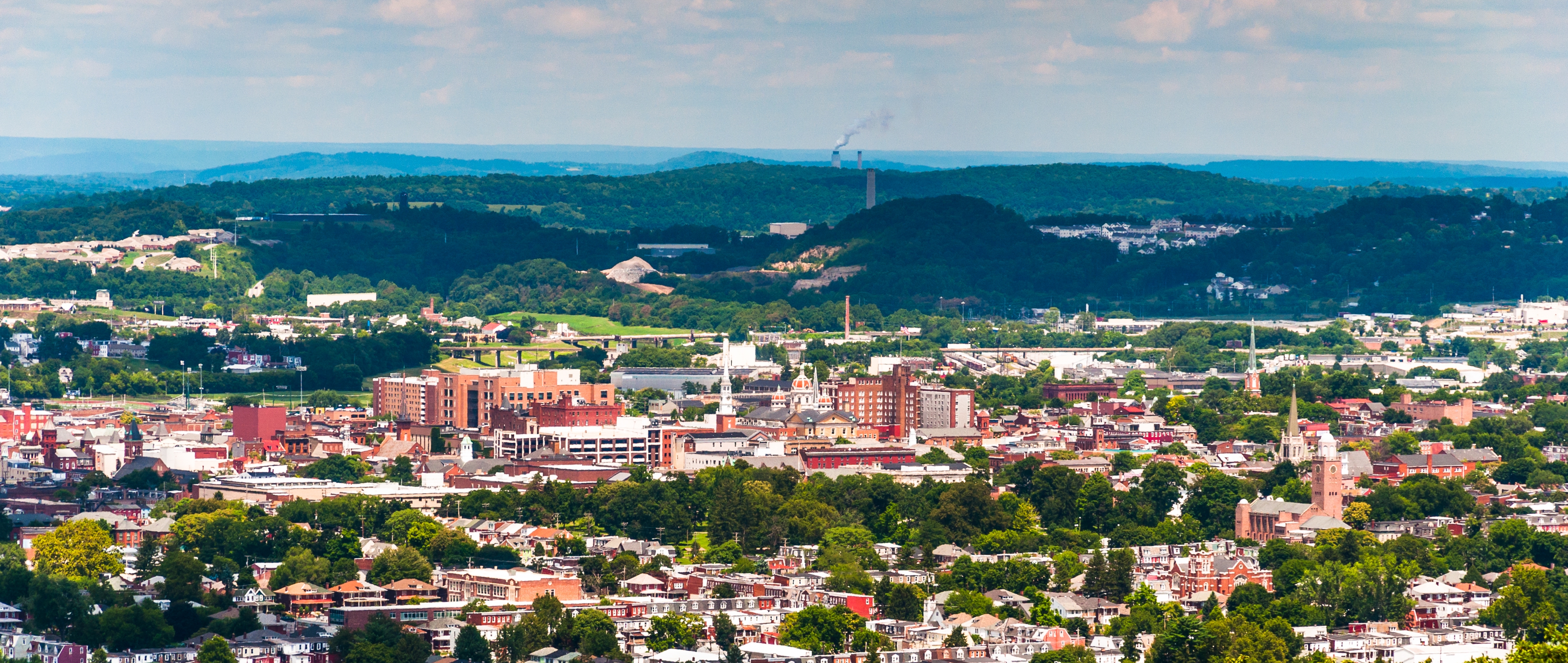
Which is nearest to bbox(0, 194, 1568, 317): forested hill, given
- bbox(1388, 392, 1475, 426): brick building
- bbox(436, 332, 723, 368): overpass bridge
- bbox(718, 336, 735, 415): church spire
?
bbox(436, 332, 723, 368): overpass bridge

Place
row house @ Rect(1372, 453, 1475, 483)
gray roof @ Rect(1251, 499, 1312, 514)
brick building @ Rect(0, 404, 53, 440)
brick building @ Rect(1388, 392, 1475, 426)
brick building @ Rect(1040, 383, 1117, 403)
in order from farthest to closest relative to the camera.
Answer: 1. brick building @ Rect(1040, 383, 1117, 403)
2. brick building @ Rect(1388, 392, 1475, 426)
3. brick building @ Rect(0, 404, 53, 440)
4. row house @ Rect(1372, 453, 1475, 483)
5. gray roof @ Rect(1251, 499, 1312, 514)

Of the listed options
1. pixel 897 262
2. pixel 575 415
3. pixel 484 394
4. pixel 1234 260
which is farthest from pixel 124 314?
pixel 1234 260

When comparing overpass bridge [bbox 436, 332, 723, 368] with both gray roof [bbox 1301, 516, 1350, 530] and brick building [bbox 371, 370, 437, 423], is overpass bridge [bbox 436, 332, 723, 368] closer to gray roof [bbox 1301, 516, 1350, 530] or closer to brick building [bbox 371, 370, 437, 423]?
brick building [bbox 371, 370, 437, 423]

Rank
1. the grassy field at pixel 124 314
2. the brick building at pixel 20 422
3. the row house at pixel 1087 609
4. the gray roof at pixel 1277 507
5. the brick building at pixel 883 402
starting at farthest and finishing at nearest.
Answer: the grassy field at pixel 124 314 < the brick building at pixel 883 402 < the brick building at pixel 20 422 < the gray roof at pixel 1277 507 < the row house at pixel 1087 609

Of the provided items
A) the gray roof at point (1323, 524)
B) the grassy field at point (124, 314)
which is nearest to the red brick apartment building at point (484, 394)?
the gray roof at point (1323, 524)

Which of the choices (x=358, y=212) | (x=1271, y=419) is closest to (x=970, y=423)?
(x=1271, y=419)

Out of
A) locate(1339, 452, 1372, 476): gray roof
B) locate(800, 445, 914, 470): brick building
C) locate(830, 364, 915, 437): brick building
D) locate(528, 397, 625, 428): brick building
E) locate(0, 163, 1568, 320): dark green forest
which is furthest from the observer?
locate(0, 163, 1568, 320): dark green forest

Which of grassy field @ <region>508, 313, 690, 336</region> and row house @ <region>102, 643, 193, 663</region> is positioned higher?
row house @ <region>102, 643, 193, 663</region>

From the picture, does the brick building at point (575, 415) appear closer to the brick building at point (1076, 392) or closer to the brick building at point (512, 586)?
the brick building at point (1076, 392)

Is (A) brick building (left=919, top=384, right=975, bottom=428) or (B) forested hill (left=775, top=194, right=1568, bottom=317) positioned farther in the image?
(B) forested hill (left=775, top=194, right=1568, bottom=317)
